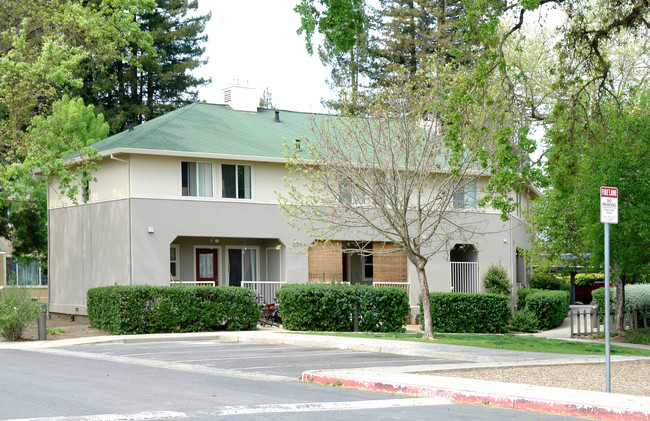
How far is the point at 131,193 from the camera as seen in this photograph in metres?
28.7

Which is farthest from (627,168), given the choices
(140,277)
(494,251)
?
(140,277)

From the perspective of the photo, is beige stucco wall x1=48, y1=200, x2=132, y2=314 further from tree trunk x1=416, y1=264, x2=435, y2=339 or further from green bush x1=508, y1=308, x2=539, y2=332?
green bush x1=508, y1=308, x2=539, y2=332

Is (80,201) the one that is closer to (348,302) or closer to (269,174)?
(269,174)

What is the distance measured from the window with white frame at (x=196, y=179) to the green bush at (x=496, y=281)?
1216 centimetres

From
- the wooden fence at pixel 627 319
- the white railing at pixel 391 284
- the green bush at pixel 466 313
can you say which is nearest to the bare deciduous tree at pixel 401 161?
the green bush at pixel 466 313

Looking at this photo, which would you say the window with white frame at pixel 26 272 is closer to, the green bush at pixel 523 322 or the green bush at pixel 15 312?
the green bush at pixel 15 312

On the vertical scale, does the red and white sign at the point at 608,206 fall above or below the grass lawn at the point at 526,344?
above

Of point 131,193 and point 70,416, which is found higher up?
point 131,193

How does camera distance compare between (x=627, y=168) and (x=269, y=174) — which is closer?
(x=627, y=168)

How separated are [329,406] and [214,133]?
70.4ft

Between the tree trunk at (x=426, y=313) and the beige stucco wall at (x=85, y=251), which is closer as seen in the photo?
the tree trunk at (x=426, y=313)

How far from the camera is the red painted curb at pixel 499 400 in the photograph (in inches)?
430

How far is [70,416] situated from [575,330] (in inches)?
982

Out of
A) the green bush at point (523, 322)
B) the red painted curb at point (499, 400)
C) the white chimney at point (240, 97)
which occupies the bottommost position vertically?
the green bush at point (523, 322)
